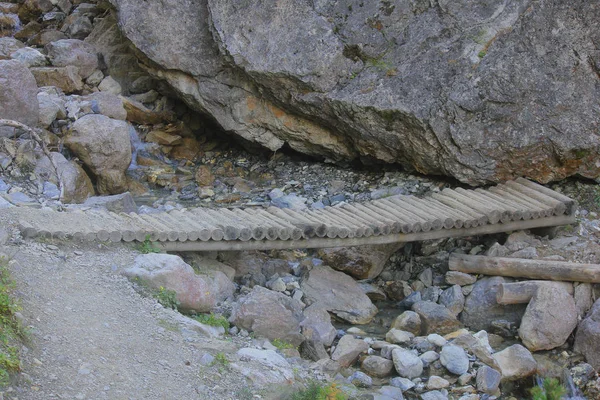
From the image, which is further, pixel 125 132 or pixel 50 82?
pixel 50 82

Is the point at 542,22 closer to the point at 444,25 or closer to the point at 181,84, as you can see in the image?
the point at 444,25

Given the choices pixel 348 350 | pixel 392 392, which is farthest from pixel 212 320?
pixel 392 392

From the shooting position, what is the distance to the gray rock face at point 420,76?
844cm

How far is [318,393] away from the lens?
4.82 m

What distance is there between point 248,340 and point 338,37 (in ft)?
15.2

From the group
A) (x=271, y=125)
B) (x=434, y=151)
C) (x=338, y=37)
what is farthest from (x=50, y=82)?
(x=434, y=151)

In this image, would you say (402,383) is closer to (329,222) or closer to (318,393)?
(318,393)

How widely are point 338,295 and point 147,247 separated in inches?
84.9

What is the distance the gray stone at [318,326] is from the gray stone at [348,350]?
0.14 meters

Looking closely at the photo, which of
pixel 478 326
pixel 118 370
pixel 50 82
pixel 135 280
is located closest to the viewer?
pixel 118 370

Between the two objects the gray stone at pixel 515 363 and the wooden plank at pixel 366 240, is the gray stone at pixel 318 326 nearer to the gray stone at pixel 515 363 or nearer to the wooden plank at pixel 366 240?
the wooden plank at pixel 366 240

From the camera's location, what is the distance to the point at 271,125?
10180 mm

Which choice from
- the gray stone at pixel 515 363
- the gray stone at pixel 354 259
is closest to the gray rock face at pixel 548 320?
the gray stone at pixel 515 363

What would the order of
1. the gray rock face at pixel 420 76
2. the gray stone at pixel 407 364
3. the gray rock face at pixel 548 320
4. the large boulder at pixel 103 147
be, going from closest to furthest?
the gray stone at pixel 407 364 < the gray rock face at pixel 548 320 < the gray rock face at pixel 420 76 < the large boulder at pixel 103 147
